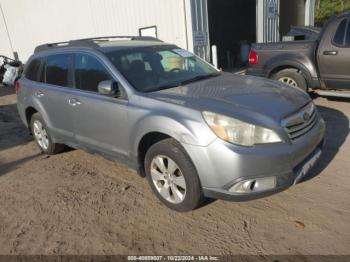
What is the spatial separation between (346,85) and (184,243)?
4955 mm

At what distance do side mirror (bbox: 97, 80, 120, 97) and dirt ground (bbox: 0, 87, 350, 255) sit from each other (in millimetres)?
1202

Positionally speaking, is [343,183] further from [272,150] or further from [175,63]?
[175,63]

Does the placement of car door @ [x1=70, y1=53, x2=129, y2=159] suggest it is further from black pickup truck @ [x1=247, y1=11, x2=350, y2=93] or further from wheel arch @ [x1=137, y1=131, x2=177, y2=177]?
black pickup truck @ [x1=247, y1=11, x2=350, y2=93]

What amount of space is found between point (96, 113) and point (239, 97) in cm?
176

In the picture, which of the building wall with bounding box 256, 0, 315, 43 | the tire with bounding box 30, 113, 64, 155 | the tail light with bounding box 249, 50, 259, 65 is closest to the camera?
the tire with bounding box 30, 113, 64, 155

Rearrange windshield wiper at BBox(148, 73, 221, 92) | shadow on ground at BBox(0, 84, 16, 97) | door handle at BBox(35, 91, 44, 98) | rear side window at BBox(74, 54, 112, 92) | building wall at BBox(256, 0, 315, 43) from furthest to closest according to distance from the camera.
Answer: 1. shadow on ground at BBox(0, 84, 16, 97)
2. building wall at BBox(256, 0, 315, 43)
3. door handle at BBox(35, 91, 44, 98)
4. rear side window at BBox(74, 54, 112, 92)
5. windshield wiper at BBox(148, 73, 221, 92)

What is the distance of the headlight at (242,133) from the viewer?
299cm

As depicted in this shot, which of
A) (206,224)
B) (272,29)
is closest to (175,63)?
(206,224)

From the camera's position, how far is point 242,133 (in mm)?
3002

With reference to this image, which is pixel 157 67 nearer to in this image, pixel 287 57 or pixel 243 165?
pixel 243 165

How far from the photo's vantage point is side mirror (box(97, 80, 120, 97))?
12.3ft

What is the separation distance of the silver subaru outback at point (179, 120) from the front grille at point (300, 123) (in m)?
0.01

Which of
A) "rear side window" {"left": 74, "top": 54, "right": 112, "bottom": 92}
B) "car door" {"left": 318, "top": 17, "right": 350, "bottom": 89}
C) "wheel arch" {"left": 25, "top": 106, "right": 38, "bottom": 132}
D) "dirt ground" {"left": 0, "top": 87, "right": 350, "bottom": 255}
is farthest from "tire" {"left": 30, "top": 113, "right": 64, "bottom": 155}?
"car door" {"left": 318, "top": 17, "right": 350, "bottom": 89}

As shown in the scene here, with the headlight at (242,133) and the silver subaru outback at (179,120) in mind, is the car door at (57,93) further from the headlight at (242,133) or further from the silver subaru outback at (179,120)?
the headlight at (242,133)
